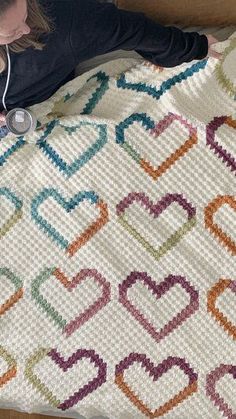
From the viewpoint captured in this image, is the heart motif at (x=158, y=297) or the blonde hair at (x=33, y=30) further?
the heart motif at (x=158, y=297)

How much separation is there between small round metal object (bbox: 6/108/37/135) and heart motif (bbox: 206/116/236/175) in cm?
31

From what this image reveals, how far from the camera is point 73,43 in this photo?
0.93 metres

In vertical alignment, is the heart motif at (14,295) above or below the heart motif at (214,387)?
above

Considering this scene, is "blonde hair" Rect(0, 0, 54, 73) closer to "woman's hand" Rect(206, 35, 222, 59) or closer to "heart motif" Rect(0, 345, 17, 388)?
"woman's hand" Rect(206, 35, 222, 59)

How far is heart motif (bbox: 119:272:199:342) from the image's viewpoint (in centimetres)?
102

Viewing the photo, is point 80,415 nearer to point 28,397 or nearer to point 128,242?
point 28,397

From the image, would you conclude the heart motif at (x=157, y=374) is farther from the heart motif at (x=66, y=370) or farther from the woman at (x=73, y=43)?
the woman at (x=73, y=43)

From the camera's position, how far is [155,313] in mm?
1019

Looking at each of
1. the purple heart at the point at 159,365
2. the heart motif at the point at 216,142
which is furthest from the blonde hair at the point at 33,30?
the purple heart at the point at 159,365

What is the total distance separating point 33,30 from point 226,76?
34cm

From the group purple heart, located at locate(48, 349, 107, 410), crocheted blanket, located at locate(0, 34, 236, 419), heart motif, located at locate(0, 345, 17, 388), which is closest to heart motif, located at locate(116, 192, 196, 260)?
crocheted blanket, located at locate(0, 34, 236, 419)

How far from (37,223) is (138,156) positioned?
217 millimetres

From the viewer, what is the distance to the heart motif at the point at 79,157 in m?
1.03

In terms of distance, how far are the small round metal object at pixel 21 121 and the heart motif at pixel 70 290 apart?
25 cm
